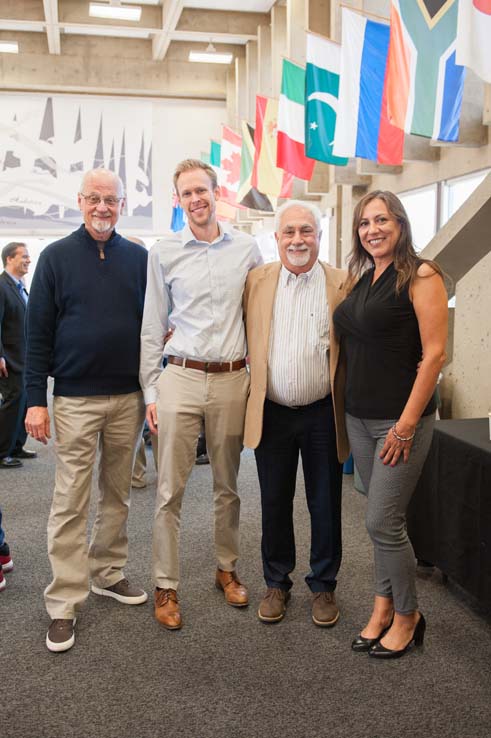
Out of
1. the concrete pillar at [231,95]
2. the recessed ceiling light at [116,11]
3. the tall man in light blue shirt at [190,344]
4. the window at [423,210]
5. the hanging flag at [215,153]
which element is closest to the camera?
the tall man in light blue shirt at [190,344]

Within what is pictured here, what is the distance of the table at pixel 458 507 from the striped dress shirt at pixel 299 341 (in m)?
0.65

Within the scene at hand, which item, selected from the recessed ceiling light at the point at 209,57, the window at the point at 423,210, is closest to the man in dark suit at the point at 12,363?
the window at the point at 423,210

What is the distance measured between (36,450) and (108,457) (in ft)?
11.6

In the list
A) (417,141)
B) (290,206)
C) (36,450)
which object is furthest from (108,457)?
(417,141)

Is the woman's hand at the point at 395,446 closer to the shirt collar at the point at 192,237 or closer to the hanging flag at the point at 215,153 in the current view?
the shirt collar at the point at 192,237

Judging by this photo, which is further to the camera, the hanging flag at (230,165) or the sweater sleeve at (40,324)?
the hanging flag at (230,165)

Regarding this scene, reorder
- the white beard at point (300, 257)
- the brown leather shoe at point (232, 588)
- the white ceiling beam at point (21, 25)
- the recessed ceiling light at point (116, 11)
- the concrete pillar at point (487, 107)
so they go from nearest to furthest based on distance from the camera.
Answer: the white beard at point (300, 257)
the brown leather shoe at point (232, 588)
the concrete pillar at point (487, 107)
the recessed ceiling light at point (116, 11)
the white ceiling beam at point (21, 25)

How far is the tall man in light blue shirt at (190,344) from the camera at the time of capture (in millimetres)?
2688

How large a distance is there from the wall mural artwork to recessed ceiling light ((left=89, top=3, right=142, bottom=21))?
2.21 m

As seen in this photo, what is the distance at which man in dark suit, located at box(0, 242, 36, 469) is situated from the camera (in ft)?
18.0

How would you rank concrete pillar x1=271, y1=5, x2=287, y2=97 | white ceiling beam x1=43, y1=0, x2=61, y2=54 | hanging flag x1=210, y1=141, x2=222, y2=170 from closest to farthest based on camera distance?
white ceiling beam x1=43, y1=0, x2=61, y2=54 → concrete pillar x1=271, y1=5, x2=287, y2=97 → hanging flag x1=210, y1=141, x2=222, y2=170

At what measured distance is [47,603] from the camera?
108 inches

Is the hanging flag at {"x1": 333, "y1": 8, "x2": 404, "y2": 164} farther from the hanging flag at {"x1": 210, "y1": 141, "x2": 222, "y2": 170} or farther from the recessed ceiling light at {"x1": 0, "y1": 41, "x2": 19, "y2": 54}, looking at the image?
the recessed ceiling light at {"x1": 0, "y1": 41, "x2": 19, "y2": 54}

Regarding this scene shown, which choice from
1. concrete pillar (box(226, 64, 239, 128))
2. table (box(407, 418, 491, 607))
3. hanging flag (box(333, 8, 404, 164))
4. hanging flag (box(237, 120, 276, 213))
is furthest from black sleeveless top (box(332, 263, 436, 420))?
concrete pillar (box(226, 64, 239, 128))
